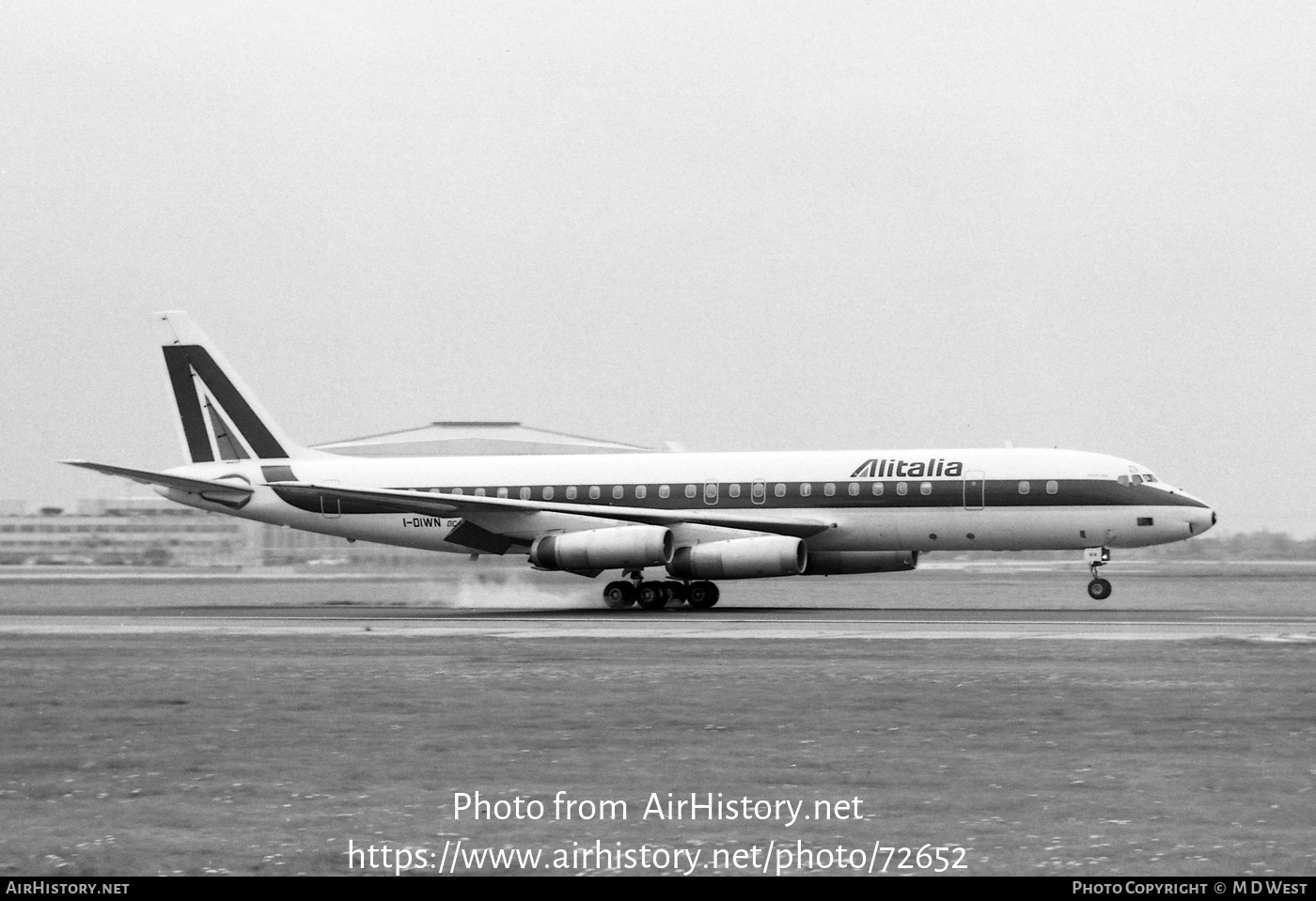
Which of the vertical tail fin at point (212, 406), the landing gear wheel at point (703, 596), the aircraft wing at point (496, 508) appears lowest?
the landing gear wheel at point (703, 596)

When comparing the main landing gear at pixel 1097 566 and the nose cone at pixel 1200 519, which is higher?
the nose cone at pixel 1200 519

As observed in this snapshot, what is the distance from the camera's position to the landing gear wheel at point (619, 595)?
36.2 metres

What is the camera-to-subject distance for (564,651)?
23547 mm

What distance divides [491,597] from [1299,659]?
22947mm

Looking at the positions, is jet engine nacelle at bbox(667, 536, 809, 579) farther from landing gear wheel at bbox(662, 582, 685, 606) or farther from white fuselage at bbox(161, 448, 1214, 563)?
white fuselage at bbox(161, 448, 1214, 563)

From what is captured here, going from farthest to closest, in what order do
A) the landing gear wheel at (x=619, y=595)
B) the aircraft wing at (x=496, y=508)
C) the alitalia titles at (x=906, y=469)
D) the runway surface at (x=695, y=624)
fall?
the aircraft wing at (x=496, y=508) < the landing gear wheel at (x=619, y=595) < the alitalia titles at (x=906, y=469) < the runway surface at (x=695, y=624)

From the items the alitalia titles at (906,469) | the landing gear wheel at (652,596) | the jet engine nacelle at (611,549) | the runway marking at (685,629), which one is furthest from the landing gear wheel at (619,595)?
the alitalia titles at (906,469)

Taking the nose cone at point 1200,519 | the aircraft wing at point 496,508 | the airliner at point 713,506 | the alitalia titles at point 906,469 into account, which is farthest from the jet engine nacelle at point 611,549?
the nose cone at point 1200,519

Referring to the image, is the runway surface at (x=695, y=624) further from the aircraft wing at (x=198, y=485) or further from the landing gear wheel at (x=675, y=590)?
the aircraft wing at (x=198, y=485)

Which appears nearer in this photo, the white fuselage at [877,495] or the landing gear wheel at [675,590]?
the white fuselage at [877,495]

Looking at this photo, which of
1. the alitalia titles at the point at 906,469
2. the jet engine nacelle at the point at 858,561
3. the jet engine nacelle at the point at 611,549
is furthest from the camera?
the jet engine nacelle at the point at 858,561

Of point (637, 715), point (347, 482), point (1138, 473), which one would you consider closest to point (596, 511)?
point (347, 482)

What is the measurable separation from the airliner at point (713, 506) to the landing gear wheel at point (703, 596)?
0.04m

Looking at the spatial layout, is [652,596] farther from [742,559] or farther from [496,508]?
[496,508]
